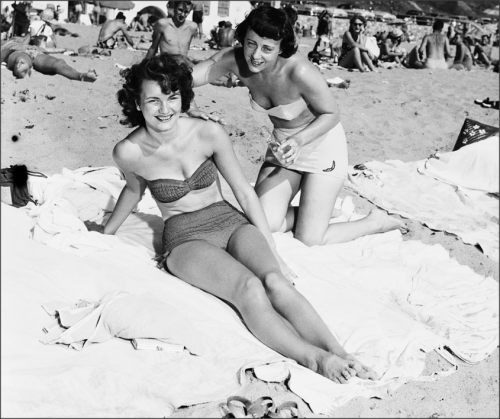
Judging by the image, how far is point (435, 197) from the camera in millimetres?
5637

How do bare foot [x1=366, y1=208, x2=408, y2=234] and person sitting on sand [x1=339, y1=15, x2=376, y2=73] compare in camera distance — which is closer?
bare foot [x1=366, y1=208, x2=408, y2=234]

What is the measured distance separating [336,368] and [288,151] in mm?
1234

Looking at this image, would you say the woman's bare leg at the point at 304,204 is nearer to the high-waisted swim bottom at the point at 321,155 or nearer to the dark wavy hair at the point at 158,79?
the high-waisted swim bottom at the point at 321,155

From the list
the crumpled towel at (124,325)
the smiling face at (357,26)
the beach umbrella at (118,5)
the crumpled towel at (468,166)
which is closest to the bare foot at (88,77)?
the crumpled towel at (468,166)

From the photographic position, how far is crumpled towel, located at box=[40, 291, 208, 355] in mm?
2949

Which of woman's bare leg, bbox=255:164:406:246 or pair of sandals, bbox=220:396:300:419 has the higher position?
woman's bare leg, bbox=255:164:406:246

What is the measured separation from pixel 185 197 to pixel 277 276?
2.50 ft

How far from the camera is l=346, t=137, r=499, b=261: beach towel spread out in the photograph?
514 centimetres

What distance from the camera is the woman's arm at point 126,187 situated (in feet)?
11.5

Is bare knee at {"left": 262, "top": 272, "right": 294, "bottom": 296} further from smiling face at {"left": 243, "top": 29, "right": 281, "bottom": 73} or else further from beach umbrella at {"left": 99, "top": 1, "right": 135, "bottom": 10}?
beach umbrella at {"left": 99, "top": 1, "right": 135, "bottom": 10}

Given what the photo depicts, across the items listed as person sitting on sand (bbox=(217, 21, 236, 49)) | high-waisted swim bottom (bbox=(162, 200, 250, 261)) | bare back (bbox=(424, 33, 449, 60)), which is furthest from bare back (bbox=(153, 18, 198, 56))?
person sitting on sand (bbox=(217, 21, 236, 49))

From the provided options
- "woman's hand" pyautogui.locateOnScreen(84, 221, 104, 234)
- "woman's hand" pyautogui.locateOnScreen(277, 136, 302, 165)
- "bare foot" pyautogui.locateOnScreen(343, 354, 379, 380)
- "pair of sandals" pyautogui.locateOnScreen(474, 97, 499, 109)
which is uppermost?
"woman's hand" pyautogui.locateOnScreen(277, 136, 302, 165)

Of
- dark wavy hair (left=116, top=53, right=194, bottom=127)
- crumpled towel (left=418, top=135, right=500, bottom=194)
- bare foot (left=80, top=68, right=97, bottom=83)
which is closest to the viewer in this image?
dark wavy hair (left=116, top=53, right=194, bottom=127)

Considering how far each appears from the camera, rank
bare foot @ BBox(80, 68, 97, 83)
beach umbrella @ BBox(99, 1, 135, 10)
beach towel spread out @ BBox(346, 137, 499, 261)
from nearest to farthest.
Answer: beach towel spread out @ BBox(346, 137, 499, 261), bare foot @ BBox(80, 68, 97, 83), beach umbrella @ BBox(99, 1, 135, 10)
